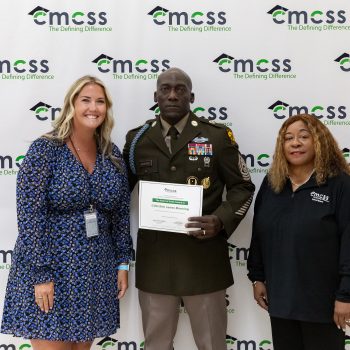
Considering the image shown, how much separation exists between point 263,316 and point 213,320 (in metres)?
0.56

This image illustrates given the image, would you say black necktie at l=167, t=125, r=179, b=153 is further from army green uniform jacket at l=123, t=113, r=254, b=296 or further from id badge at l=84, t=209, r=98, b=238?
id badge at l=84, t=209, r=98, b=238

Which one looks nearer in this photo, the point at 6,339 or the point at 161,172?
the point at 161,172

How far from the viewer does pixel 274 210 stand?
1.87 m

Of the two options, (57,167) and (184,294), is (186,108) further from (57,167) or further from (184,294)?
(184,294)

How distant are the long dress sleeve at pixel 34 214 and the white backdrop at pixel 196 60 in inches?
29.6

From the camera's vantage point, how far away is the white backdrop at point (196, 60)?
2.38m

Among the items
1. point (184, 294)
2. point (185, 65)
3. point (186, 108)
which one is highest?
point (185, 65)

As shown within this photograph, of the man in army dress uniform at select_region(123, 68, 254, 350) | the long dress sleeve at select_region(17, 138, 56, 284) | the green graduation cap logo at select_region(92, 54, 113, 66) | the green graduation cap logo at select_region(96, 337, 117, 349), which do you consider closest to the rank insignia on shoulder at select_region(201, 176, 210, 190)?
the man in army dress uniform at select_region(123, 68, 254, 350)

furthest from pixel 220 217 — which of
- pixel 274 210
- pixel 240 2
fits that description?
pixel 240 2

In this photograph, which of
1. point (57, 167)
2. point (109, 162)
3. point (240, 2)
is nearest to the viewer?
point (57, 167)

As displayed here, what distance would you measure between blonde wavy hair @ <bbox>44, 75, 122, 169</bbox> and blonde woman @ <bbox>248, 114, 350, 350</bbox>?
0.75 m

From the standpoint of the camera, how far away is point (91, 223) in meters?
1.79

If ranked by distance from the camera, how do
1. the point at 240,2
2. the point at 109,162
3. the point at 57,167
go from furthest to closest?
the point at 240,2
the point at 109,162
the point at 57,167

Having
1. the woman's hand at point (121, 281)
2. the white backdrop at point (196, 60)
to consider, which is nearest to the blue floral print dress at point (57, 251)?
the woman's hand at point (121, 281)
